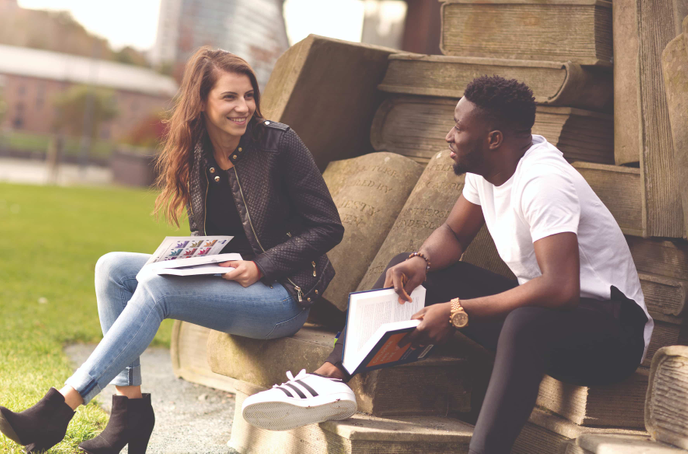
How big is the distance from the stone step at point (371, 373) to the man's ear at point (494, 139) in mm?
889

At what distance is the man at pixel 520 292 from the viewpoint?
7.76ft

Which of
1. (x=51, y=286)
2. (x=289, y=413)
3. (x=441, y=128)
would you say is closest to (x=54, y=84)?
(x=51, y=286)

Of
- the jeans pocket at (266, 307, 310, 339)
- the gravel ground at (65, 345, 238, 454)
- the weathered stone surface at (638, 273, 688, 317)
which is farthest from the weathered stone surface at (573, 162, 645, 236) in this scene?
the gravel ground at (65, 345, 238, 454)

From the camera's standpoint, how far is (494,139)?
2.71 m

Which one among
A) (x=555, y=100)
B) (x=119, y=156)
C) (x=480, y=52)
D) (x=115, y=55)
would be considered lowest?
(x=119, y=156)

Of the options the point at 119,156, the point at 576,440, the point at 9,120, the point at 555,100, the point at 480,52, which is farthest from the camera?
the point at 9,120

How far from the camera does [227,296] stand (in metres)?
2.89

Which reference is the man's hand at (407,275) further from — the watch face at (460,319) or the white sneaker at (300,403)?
the white sneaker at (300,403)

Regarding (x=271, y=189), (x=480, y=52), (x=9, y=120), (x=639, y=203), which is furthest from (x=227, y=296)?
(x=9, y=120)

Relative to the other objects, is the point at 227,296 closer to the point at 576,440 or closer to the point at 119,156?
the point at 576,440

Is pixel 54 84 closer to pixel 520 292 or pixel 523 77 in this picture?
pixel 523 77

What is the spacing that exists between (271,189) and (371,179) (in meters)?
0.88

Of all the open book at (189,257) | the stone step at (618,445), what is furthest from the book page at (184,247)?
the stone step at (618,445)

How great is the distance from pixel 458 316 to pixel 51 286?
18.4 feet
